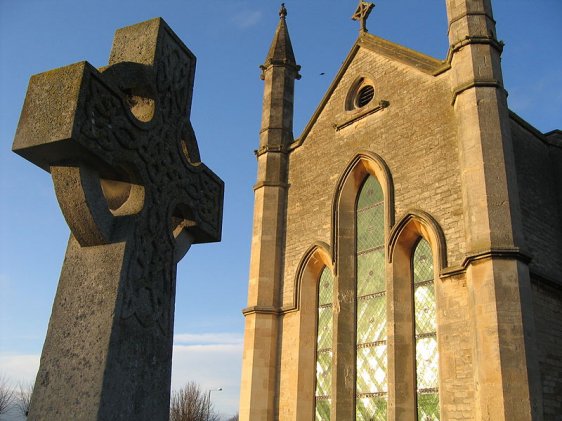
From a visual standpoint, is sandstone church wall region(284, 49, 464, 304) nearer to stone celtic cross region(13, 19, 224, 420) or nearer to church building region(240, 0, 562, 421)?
church building region(240, 0, 562, 421)

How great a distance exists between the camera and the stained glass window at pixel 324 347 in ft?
40.0

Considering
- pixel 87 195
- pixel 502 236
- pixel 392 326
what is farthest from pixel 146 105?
pixel 392 326

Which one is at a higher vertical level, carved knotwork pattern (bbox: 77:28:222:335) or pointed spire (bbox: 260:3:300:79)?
pointed spire (bbox: 260:3:300:79)

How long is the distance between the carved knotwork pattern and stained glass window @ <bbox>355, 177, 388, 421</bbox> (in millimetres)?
8283

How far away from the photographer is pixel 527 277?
30.2ft

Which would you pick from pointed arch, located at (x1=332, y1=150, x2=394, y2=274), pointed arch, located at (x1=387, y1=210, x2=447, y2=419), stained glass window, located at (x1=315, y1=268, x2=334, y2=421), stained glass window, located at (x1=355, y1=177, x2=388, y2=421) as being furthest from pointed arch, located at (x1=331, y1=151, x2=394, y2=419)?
stained glass window, located at (x1=315, y1=268, x2=334, y2=421)

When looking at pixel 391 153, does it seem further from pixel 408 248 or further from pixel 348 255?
pixel 348 255

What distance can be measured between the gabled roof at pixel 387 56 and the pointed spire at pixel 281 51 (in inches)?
71.3

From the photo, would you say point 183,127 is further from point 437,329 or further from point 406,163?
point 406,163

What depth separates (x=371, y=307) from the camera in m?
12.0

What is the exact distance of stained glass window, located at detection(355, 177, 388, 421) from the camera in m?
11.2

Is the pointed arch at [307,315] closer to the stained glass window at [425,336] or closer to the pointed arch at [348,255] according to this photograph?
the pointed arch at [348,255]

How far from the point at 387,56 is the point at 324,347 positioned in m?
7.31

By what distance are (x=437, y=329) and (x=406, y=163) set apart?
376 cm
